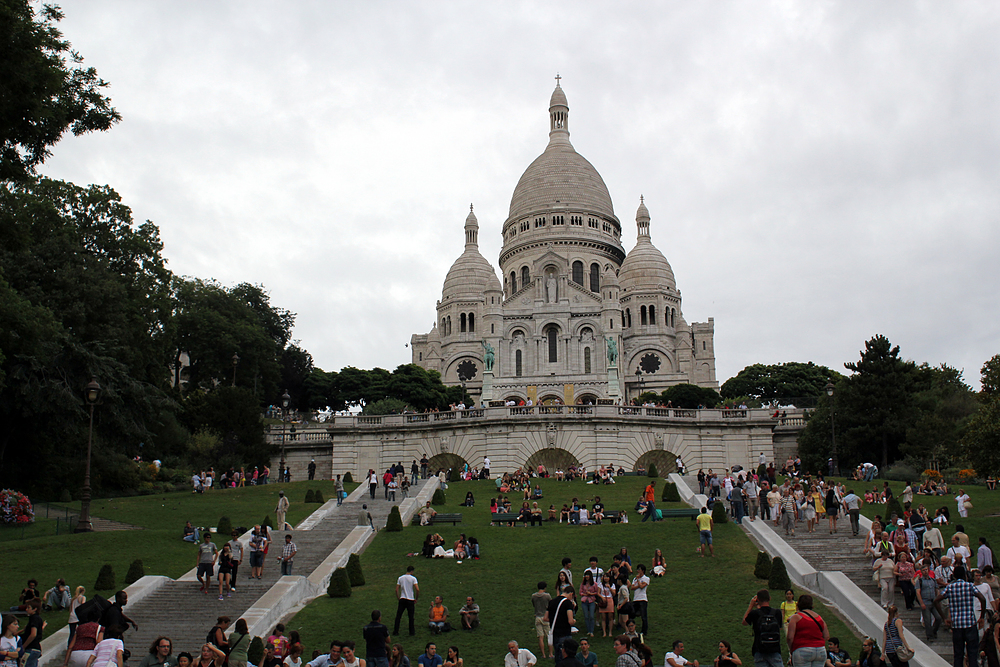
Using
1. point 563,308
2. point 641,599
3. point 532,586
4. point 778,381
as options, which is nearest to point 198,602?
point 532,586

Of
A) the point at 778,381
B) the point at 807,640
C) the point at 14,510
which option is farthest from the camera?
the point at 778,381

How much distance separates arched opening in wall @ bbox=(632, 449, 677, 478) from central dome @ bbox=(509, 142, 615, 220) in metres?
61.0

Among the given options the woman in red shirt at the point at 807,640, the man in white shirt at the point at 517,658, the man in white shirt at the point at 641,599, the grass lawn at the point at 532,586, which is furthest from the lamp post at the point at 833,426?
the man in white shirt at the point at 517,658

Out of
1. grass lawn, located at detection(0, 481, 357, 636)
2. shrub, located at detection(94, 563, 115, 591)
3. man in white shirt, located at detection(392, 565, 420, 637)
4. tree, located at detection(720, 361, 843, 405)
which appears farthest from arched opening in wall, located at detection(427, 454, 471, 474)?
tree, located at detection(720, 361, 843, 405)

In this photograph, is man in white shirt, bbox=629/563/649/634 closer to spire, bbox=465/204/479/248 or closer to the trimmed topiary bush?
the trimmed topiary bush

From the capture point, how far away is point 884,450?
44719mm

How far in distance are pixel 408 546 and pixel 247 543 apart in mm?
4197

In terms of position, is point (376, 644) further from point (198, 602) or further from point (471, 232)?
point (471, 232)

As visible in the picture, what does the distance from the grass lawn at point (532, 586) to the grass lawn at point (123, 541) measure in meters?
5.15

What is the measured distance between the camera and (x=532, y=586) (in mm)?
20922

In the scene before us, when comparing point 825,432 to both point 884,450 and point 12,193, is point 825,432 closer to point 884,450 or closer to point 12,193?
point 884,450

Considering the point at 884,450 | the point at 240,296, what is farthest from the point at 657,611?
the point at 240,296

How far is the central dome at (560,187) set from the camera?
106000 millimetres

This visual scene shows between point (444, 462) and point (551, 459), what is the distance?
216 inches
